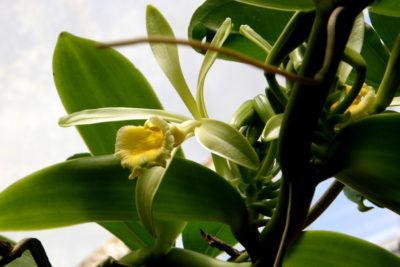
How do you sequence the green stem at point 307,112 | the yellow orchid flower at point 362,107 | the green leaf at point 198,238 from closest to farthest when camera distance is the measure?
the green stem at point 307,112, the yellow orchid flower at point 362,107, the green leaf at point 198,238

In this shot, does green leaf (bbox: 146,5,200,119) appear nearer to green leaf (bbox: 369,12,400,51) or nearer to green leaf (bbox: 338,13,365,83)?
green leaf (bbox: 338,13,365,83)

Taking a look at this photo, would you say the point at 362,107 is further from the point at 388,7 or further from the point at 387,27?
the point at 387,27

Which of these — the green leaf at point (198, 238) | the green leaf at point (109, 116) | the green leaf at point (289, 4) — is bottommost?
the green leaf at point (198, 238)

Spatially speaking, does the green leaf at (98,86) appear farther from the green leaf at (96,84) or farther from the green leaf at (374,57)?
the green leaf at (374,57)

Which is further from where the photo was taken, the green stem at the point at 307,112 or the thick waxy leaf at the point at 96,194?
the thick waxy leaf at the point at 96,194

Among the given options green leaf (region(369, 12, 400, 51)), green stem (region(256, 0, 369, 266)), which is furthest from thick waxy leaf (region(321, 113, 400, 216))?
green leaf (region(369, 12, 400, 51))

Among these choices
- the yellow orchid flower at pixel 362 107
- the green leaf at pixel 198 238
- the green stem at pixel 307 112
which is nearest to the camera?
the green stem at pixel 307 112

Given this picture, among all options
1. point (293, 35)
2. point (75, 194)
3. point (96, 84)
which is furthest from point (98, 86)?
point (293, 35)

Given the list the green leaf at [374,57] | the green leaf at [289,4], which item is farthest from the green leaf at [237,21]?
the green leaf at [289,4]
